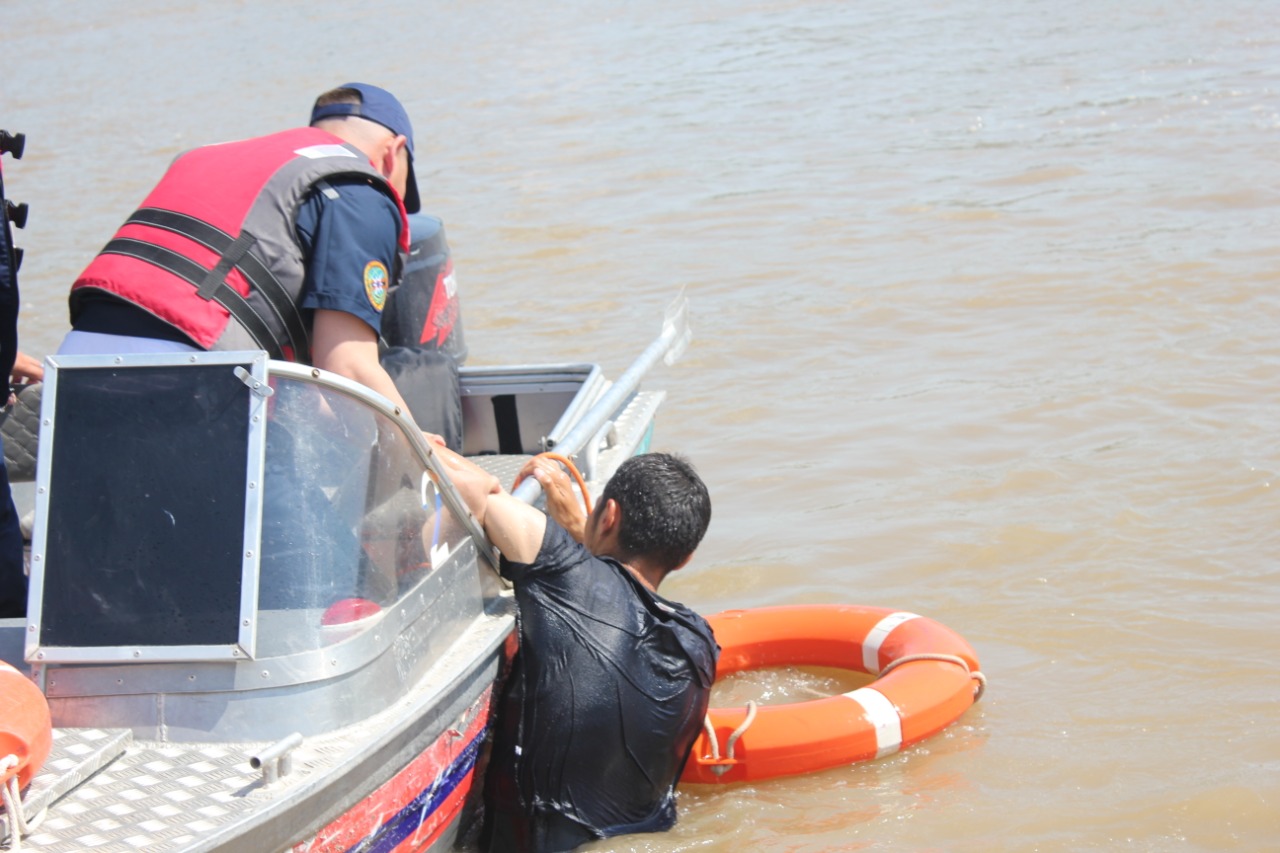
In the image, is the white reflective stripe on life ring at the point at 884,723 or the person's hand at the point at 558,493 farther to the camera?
the white reflective stripe on life ring at the point at 884,723

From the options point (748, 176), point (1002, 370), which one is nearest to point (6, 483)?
point (1002, 370)

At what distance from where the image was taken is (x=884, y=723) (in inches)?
152

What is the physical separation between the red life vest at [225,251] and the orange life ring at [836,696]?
1.52 metres

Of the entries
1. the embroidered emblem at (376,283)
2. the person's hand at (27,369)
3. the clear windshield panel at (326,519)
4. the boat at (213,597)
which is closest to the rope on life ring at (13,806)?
the boat at (213,597)

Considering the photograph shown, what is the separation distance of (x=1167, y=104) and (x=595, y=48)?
7887mm

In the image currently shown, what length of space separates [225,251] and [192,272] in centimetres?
8

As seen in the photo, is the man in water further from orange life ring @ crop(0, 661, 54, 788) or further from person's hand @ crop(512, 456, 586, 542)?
orange life ring @ crop(0, 661, 54, 788)

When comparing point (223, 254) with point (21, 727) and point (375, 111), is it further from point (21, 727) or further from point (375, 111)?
point (21, 727)

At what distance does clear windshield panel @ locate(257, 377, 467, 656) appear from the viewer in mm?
2803

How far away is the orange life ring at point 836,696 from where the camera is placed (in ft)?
12.4

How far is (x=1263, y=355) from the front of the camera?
21.5ft

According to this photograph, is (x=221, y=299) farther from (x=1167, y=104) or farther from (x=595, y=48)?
(x=595, y=48)

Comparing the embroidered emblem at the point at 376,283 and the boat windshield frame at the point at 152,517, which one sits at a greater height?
the embroidered emblem at the point at 376,283

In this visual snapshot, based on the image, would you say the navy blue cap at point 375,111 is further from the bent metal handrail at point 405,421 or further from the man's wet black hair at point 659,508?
the man's wet black hair at point 659,508
